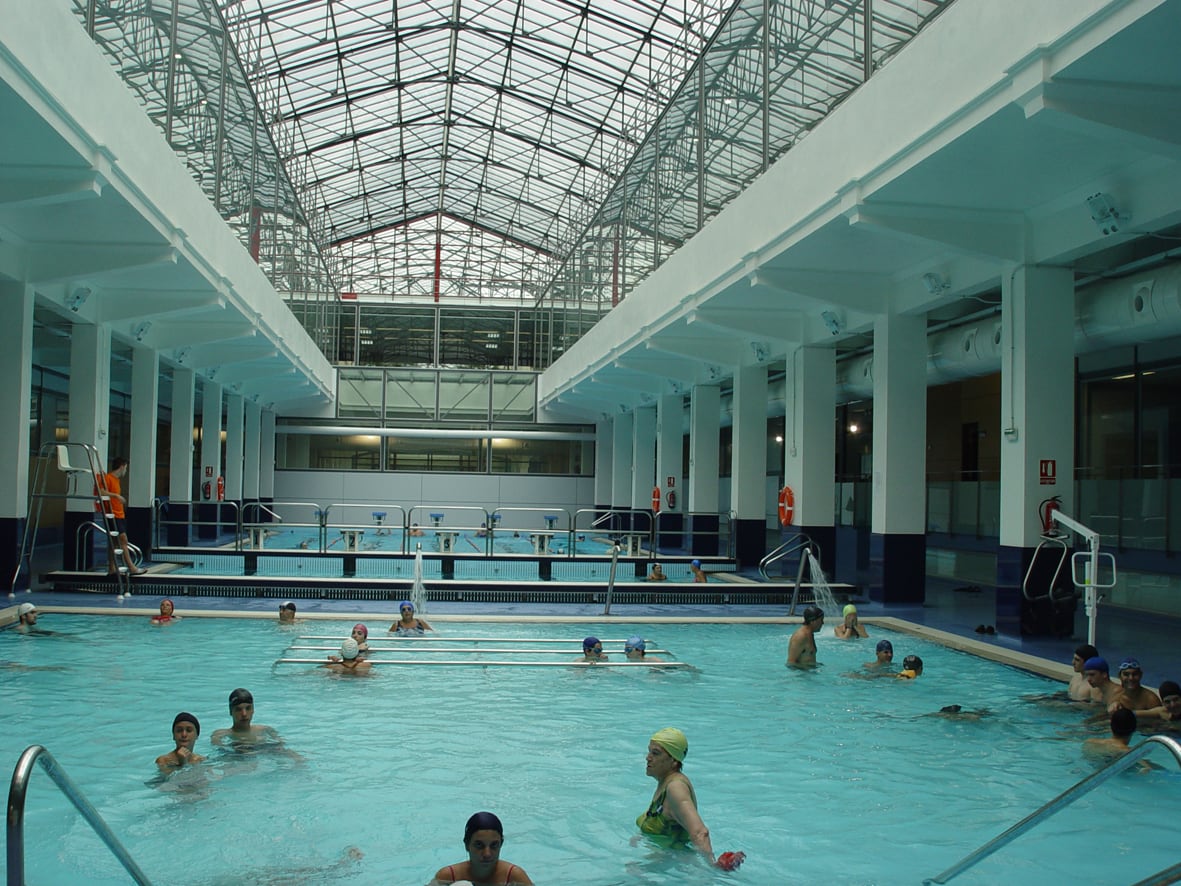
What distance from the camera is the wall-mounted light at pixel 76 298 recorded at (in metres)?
13.1

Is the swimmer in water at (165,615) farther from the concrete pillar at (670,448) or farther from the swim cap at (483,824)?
the concrete pillar at (670,448)

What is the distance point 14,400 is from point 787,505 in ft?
32.9

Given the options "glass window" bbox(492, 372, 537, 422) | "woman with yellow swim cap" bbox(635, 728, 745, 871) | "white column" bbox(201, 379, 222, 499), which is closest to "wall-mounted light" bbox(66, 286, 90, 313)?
"white column" bbox(201, 379, 222, 499)

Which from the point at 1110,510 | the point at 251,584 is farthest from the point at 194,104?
the point at 1110,510

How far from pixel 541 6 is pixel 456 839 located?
A: 883 inches

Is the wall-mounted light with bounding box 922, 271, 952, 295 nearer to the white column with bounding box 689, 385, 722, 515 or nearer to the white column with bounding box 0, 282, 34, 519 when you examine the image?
the white column with bounding box 689, 385, 722, 515

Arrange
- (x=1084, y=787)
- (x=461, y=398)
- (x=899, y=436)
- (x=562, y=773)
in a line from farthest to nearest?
(x=461, y=398)
(x=899, y=436)
(x=562, y=773)
(x=1084, y=787)

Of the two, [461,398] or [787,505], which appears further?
[461,398]

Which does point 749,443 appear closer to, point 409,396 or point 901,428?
point 901,428

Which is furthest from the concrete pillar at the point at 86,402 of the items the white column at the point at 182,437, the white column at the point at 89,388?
the white column at the point at 182,437

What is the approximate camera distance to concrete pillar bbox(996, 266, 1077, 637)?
383 inches

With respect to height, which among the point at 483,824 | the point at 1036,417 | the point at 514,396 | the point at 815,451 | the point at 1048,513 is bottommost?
the point at 483,824

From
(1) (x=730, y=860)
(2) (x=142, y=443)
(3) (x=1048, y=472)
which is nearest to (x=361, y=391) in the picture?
(2) (x=142, y=443)

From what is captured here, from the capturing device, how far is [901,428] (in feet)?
41.5
